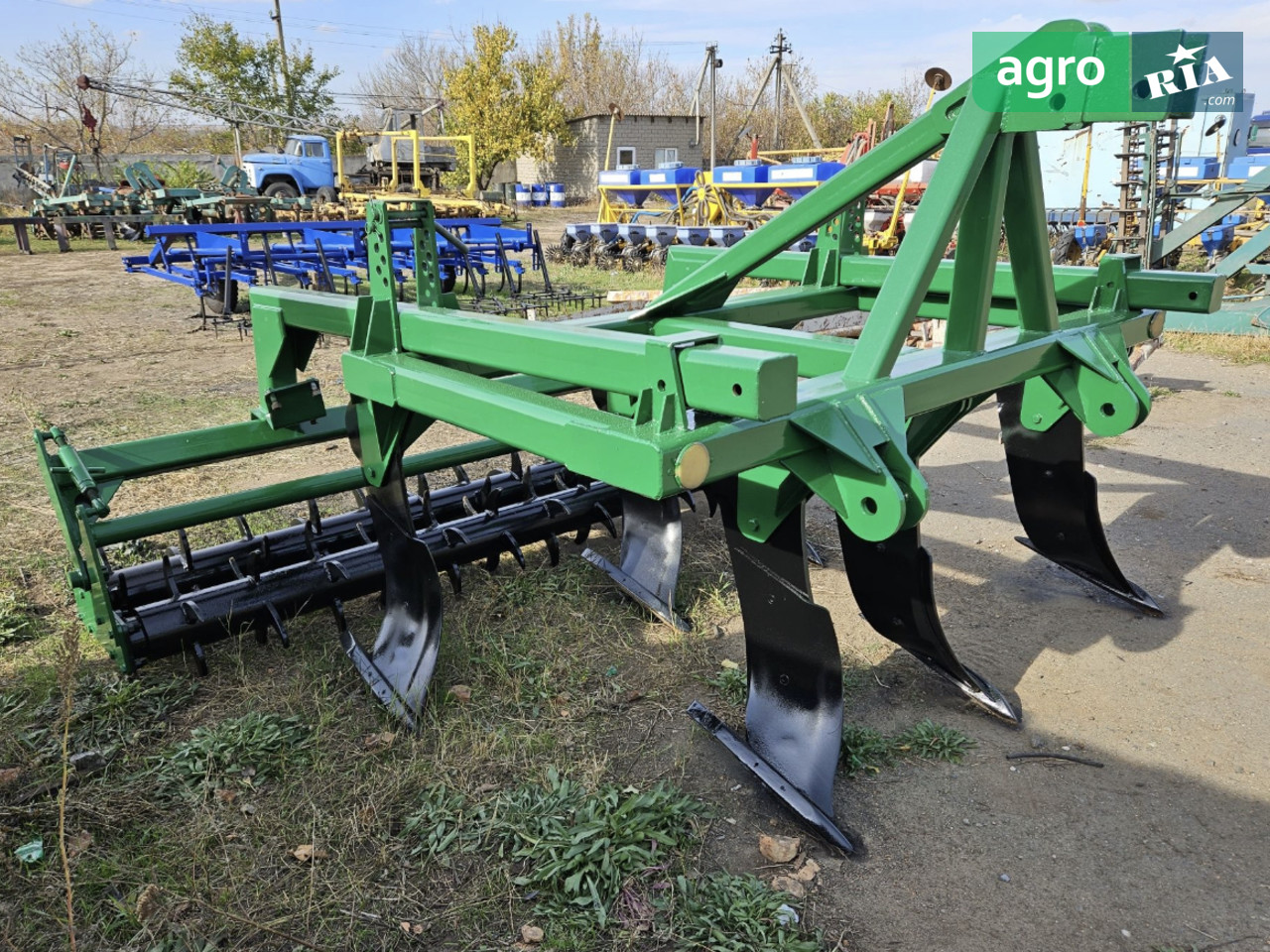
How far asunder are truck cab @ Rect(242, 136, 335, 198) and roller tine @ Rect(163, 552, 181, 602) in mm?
19328

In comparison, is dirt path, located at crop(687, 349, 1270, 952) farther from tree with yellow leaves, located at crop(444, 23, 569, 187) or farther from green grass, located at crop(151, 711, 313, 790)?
tree with yellow leaves, located at crop(444, 23, 569, 187)

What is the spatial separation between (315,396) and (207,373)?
→ 501 centimetres

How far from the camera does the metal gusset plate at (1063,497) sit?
330 centimetres

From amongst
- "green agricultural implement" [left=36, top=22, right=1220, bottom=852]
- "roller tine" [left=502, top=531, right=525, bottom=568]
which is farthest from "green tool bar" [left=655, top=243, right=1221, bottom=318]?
"roller tine" [left=502, top=531, right=525, bottom=568]

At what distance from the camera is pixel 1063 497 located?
3391 millimetres

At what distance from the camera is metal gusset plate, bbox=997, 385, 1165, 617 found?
330 cm

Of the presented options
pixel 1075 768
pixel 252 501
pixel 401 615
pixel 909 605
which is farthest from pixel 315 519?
pixel 1075 768

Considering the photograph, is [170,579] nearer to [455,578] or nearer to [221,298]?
[455,578]

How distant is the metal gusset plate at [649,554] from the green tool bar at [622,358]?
1264mm

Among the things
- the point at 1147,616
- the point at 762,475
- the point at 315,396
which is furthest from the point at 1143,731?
the point at 315,396

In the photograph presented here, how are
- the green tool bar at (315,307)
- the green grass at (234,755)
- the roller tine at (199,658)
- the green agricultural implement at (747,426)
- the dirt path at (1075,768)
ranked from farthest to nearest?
the roller tine at (199,658) < the green tool bar at (315,307) < the green grass at (234,755) < the dirt path at (1075,768) < the green agricultural implement at (747,426)

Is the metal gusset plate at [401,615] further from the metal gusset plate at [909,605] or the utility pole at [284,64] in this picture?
the utility pole at [284,64]

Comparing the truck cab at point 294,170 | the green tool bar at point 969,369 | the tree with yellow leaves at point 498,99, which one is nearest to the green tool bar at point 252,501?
the green tool bar at point 969,369

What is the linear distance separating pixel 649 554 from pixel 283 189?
799 inches
